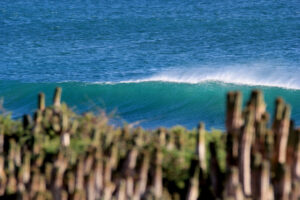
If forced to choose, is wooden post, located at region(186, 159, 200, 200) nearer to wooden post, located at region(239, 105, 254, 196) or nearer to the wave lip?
wooden post, located at region(239, 105, 254, 196)

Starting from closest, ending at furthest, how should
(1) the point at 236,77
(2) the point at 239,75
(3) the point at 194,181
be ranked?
(3) the point at 194,181
(1) the point at 236,77
(2) the point at 239,75

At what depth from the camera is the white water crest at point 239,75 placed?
37125 millimetres

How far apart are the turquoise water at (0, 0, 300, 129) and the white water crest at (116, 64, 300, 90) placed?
5cm

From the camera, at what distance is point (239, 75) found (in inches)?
1512

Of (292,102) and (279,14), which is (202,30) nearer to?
(279,14)

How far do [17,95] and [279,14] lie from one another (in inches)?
1059

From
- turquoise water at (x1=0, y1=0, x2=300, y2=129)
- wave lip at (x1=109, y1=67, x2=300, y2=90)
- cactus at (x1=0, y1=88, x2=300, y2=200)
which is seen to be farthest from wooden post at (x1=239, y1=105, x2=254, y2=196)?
wave lip at (x1=109, y1=67, x2=300, y2=90)

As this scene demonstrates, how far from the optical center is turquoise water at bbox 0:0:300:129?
1378 inches

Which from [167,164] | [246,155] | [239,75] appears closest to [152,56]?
[239,75]

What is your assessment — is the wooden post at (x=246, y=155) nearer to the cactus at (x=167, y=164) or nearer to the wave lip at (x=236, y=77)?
the cactus at (x=167, y=164)

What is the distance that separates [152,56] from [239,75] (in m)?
7.08

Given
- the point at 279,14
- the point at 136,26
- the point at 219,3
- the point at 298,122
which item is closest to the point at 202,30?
the point at 136,26

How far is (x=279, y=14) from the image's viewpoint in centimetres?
5784

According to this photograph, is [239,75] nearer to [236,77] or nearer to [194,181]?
[236,77]
